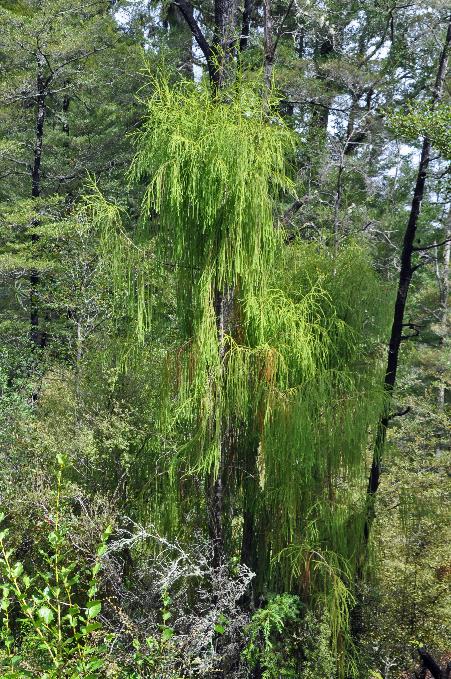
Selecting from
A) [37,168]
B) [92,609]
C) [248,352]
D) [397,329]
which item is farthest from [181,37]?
[92,609]

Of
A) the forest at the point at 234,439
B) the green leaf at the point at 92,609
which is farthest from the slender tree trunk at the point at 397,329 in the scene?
the green leaf at the point at 92,609

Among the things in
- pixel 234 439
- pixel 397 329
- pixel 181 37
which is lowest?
pixel 234 439

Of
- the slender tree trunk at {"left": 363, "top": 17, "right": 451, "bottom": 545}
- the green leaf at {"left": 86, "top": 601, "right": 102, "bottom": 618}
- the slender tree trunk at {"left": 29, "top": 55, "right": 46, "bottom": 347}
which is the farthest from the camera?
the slender tree trunk at {"left": 29, "top": 55, "right": 46, "bottom": 347}

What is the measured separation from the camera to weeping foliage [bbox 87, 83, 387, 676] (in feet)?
17.3

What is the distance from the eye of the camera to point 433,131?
6.08 m

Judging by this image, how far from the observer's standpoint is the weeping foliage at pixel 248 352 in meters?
5.28

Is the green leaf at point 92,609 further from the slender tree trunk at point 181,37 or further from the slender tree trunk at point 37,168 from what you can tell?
the slender tree trunk at point 181,37

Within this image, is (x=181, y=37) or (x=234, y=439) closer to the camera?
(x=234, y=439)

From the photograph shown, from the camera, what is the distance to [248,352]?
218 inches

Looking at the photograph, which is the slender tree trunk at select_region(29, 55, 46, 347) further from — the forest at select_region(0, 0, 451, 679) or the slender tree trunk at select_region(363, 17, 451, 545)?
the slender tree trunk at select_region(363, 17, 451, 545)

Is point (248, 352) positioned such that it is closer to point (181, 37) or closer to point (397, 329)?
point (397, 329)

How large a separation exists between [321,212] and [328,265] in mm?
6075

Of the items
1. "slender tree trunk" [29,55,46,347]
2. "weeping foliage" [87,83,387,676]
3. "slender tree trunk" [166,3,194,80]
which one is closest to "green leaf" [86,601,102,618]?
"weeping foliage" [87,83,387,676]

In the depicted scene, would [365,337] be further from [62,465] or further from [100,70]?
[100,70]
